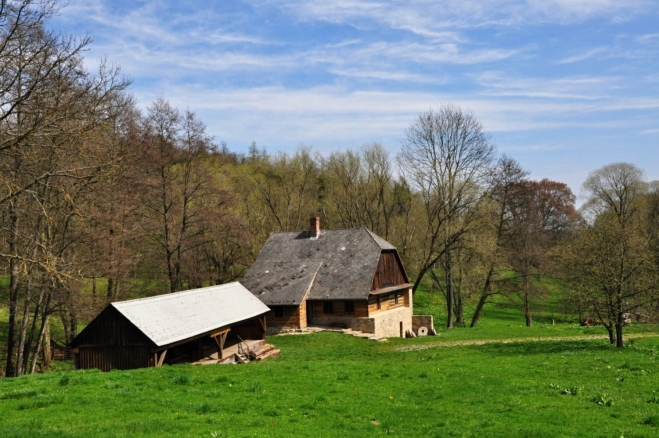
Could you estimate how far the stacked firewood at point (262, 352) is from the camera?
25484mm

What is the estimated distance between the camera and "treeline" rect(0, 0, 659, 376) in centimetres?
1661

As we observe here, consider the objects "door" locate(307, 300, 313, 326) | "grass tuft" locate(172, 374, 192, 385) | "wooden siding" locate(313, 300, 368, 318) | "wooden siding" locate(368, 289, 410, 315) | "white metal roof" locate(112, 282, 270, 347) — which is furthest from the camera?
"door" locate(307, 300, 313, 326)

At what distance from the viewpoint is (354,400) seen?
549 inches

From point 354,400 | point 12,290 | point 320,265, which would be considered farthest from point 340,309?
point 354,400

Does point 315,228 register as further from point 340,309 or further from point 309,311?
point 340,309

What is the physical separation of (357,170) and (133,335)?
4112 cm

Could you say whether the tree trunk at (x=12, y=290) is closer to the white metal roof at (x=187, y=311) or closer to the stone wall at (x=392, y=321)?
the white metal roof at (x=187, y=311)

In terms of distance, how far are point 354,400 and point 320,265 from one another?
82.0ft

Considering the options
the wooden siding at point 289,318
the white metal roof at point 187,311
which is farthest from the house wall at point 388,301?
the white metal roof at point 187,311

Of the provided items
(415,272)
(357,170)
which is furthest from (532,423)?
(357,170)

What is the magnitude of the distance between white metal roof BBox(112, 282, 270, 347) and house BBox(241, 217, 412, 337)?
5.99 metres

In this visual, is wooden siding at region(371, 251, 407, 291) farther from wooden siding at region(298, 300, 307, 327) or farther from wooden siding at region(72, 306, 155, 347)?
wooden siding at region(72, 306, 155, 347)

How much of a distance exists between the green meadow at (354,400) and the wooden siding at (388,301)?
48.5 ft

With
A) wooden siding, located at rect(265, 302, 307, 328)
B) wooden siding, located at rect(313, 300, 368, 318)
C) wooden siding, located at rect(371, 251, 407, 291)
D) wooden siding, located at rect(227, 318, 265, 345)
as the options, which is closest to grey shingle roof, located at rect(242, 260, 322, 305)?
wooden siding, located at rect(265, 302, 307, 328)
